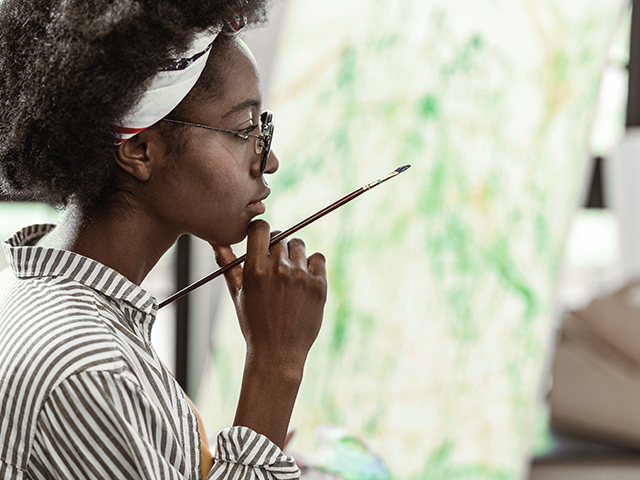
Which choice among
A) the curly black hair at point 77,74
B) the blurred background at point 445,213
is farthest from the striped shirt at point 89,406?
the blurred background at point 445,213

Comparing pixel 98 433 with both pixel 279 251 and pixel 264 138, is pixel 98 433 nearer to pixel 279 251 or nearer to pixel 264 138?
pixel 279 251

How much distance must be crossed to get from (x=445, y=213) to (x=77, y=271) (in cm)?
136

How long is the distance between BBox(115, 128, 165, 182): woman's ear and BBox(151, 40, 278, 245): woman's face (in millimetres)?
15

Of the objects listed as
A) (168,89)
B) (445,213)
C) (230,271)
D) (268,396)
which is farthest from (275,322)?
(445,213)

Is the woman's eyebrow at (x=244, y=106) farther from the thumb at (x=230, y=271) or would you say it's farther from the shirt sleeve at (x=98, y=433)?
the shirt sleeve at (x=98, y=433)

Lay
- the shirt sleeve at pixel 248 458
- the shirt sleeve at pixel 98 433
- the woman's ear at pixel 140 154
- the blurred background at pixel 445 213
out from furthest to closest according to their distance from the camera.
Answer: the blurred background at pixel 445 213 < the woman's ear at pixel 140 154 < the shirt sleeve at pixel 248 458 < the shirt sleeve at pixel 98 433

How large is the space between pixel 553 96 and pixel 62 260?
155 centimetres

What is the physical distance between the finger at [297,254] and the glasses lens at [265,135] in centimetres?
12

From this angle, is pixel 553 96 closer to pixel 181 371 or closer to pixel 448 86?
pixel 448 86

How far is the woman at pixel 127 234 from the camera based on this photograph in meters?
0.72

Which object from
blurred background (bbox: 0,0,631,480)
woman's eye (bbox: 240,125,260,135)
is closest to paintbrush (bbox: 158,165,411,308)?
woman's eye (bbox: 240,125,260,135)

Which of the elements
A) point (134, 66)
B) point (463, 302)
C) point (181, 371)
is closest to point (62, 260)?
point (134, 66)

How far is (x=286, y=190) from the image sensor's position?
230cm

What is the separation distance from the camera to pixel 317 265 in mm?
982
